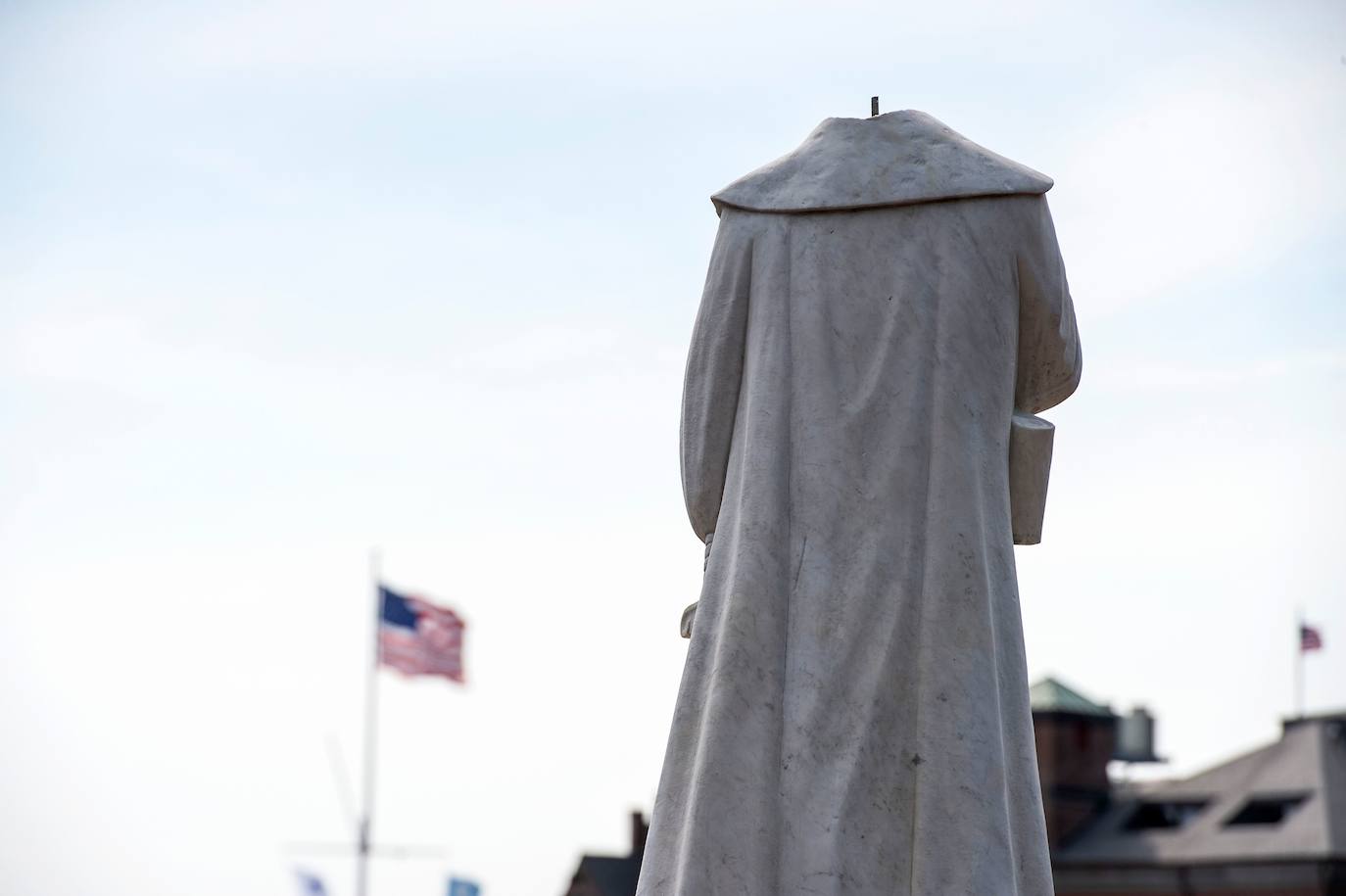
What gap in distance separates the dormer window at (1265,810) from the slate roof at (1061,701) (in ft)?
41.8

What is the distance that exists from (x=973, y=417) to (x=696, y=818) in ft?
4.96

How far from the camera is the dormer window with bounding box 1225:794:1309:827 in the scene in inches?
3863

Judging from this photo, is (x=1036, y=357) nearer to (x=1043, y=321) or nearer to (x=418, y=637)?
(x=1043, y=321)

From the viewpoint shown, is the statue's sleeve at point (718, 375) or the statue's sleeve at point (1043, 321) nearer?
the statue's sleeve at point (1043, 321)

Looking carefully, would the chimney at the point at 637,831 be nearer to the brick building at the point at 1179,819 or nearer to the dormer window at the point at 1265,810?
the brick building at the point at 1179,819

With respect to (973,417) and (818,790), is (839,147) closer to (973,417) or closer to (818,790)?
(973,417)

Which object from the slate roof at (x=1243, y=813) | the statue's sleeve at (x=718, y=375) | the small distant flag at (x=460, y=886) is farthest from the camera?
the slate roof at (x=1243, y=813)

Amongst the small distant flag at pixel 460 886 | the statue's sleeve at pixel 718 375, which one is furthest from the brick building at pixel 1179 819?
the statue's sleeve at pixel 718 375

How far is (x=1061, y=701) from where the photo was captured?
112812 mm

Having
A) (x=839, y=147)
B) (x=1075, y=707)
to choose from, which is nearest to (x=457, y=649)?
(x=839, y=147)

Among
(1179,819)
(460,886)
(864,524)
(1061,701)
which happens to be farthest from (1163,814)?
(864,524)

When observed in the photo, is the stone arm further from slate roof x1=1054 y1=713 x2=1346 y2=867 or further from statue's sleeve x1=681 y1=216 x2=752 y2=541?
slate roof x1=1054 y1=713 x2=1346 y2=867

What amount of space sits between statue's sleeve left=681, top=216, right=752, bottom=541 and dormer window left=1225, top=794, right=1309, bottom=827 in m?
93.5

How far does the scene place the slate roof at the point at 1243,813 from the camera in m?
95.6
